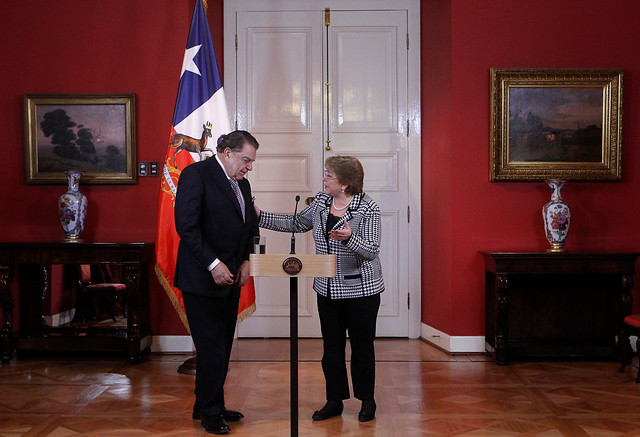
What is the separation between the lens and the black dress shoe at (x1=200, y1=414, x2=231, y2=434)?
3.33 meters

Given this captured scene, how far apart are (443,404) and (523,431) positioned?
606 millimetres

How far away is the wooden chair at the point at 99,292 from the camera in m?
5.22

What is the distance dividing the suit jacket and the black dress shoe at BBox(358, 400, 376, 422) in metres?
0.96

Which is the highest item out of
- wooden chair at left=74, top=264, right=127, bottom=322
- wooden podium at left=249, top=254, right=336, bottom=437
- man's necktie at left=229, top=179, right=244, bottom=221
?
man's necktie at left=229, top=179, right=244, bottom=221

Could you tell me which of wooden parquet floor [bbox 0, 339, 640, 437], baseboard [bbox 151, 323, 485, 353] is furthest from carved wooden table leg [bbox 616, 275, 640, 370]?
baseboard [bbox 151, 323, 485, 353]

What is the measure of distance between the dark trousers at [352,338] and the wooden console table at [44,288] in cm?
197

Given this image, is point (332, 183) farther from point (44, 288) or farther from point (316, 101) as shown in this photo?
point (44, 288)

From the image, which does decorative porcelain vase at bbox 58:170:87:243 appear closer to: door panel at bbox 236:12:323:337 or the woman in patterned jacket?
door panel at bbox 236:12:323:337

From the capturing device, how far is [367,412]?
140 inches

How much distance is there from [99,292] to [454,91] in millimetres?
3238

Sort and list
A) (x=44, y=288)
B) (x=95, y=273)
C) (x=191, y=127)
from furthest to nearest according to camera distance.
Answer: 1. (x=44, y=288)
2. (x=95, y=273)
3. (x=191, y=127)

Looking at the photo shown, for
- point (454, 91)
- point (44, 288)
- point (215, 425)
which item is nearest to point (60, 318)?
point (44, 288)

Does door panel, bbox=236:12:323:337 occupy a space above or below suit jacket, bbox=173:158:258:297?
above

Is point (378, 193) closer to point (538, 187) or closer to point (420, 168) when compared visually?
point (420, 168)
